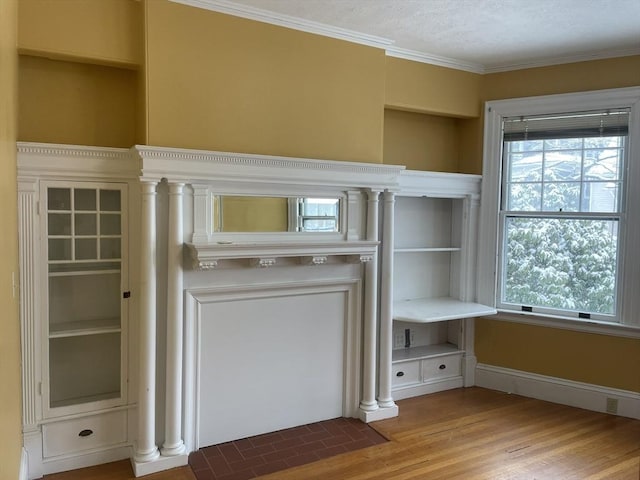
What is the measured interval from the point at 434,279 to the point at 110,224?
281 centimetres

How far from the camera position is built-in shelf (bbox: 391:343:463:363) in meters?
4.06

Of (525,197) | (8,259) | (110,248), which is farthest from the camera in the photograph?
(525,197)

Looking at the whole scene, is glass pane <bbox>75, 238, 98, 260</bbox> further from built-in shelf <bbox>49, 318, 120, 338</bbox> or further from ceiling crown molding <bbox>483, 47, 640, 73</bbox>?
ceiling crown molding <bbox>483, 47, 640, 73</bbox>

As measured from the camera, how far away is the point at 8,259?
80.1 inches

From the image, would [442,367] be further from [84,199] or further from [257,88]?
[84,199]

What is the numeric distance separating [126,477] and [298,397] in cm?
119

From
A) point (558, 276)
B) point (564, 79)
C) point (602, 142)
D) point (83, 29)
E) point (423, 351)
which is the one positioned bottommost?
point (423, 351)

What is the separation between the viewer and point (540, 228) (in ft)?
13.3

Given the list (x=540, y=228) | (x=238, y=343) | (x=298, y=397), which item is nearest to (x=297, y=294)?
(x=238, y=343)

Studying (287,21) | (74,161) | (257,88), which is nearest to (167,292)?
(74,161)

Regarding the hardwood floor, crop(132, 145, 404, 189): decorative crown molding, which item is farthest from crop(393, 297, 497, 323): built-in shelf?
crop(132, 145, 404, 189): decorative crown molding

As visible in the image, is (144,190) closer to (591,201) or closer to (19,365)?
(19,365)

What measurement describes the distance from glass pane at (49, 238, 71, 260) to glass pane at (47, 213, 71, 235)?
5 cm

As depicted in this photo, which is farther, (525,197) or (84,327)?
(525,197)
